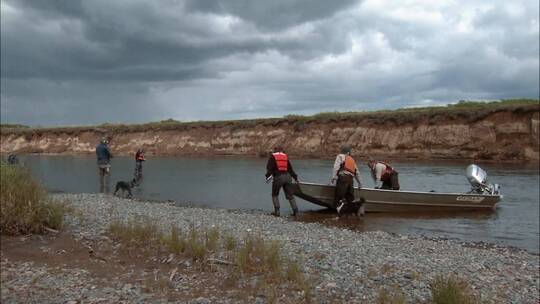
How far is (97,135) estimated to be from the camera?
68000 millimetres

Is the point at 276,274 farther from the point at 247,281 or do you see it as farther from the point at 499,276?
the point at 499,276

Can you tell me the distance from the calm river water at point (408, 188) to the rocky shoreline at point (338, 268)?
6.67 feet

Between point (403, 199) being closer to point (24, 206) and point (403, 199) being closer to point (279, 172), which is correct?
point (279, 172)

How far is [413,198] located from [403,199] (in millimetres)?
406

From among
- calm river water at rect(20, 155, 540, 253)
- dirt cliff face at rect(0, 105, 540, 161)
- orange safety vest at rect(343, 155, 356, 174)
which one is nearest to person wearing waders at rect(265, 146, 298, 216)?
calm river water at rect(20, 155, 540, 253)

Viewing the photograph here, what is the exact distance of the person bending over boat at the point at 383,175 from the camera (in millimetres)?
18047

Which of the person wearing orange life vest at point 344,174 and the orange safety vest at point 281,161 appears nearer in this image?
the orange safety vest at point 281,161

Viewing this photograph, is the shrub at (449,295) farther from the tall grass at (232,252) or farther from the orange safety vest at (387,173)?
the orange safety vest at (387,173)

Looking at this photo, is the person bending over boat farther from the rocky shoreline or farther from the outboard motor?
the rocky shoreline

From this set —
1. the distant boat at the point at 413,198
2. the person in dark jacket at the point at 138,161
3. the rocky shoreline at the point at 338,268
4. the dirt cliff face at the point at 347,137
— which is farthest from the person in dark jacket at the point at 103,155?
the dirt cliff face at the point at 347,137

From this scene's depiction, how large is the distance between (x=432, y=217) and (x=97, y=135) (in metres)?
58.3

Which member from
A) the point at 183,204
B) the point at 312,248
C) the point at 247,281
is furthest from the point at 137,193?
the point at 247,281

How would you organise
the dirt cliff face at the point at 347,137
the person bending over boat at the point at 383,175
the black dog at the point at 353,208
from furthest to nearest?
the dirt cliff face at the point at 347,137
the person bending over boat at the point at 383,175
the black dog at the point at 353,208

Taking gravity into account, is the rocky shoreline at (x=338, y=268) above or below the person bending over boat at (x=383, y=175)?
below
